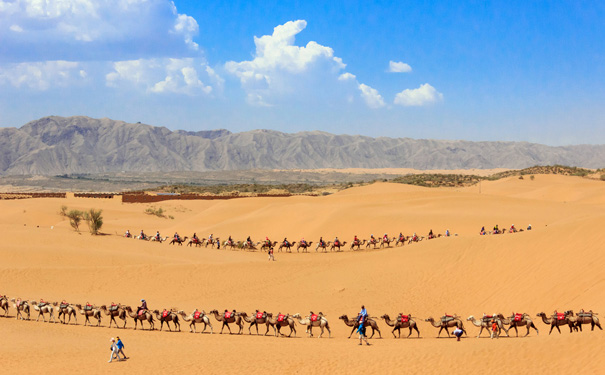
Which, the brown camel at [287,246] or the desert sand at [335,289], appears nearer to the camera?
the desert sand at [335,289]

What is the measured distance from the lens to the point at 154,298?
27531 mm

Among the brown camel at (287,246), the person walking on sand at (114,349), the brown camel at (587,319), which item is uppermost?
the brown camel at (587,319)

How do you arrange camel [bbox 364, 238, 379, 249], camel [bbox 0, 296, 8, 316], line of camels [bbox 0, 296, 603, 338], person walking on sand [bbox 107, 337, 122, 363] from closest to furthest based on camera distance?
person walking on sand [bbox 107, 337, 122, 363] → line of camels [bbox 0, 296, 603, 338] → camel [bbox 0, 296, 8, 316] → camel [bbox 364, 238, 379, 249]

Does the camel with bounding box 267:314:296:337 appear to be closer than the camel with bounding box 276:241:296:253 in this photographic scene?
Yes

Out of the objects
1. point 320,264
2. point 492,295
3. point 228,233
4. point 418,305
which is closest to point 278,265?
point 320,264

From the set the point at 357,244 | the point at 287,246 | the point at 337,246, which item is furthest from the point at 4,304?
the point at 357,244

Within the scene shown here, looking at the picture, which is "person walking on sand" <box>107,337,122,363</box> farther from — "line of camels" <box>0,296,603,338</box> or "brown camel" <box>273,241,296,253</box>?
"brown camel" <box>273,241,296,253</box>

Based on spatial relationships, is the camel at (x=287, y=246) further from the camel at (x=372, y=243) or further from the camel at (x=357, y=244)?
the camel at (x=372, y=243)

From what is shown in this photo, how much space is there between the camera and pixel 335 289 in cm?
2814

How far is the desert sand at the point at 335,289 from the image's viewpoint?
609 inches

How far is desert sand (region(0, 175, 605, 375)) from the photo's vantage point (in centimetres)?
1548

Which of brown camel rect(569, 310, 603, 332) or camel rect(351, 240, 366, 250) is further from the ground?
brown camel rect(569, 310, 603, 332)

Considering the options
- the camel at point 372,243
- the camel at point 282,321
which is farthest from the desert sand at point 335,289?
the camel at point 372,243

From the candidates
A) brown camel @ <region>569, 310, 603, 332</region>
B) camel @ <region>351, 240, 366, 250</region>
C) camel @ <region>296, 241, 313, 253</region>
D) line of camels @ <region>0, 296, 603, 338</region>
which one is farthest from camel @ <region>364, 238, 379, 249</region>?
brown camel @ <region>569, 310, 603, 332</region>
